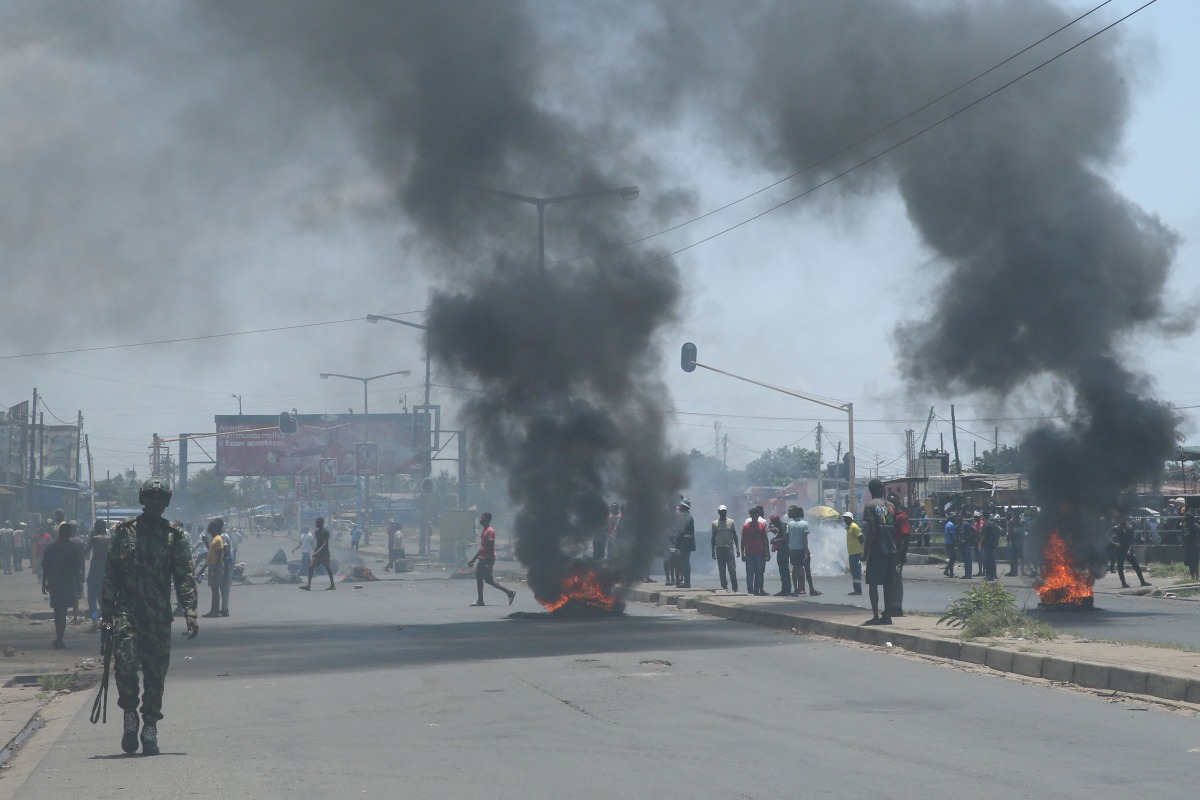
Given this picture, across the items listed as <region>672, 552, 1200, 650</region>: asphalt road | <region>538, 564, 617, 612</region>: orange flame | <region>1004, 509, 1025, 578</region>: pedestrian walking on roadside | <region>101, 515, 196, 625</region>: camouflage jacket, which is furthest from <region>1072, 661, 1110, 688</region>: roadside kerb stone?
<region>1004, 509, 1025, 578</region>: pedestrian walking on roadside

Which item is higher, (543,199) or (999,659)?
(543,199)

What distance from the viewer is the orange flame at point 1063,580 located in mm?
16812

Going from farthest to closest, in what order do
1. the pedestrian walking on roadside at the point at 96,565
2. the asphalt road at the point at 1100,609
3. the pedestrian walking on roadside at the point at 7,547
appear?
1. the pedestrian walking on roadside at the point at 7,547
2. the pedestrian walking on roadside at the point at 96,565
3. the asphalt road at the point at 1100,609

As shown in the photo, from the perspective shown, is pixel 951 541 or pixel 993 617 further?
pixel 951 541

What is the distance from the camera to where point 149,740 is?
692 centimetres

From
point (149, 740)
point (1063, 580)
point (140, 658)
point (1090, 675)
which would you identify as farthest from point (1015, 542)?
point (140, 658)

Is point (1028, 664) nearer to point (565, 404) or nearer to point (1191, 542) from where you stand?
point (565, 404)

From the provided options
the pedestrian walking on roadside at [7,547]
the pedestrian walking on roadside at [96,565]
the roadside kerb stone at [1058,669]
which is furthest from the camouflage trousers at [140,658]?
the pedestrian walking on roadside at [7,547]

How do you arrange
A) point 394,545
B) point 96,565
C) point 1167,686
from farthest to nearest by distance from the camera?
point 394,545, point 96,565, point 1167,686

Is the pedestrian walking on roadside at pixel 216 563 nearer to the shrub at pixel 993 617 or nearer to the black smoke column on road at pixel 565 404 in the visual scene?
the black smoke column on road at pixel 565 404

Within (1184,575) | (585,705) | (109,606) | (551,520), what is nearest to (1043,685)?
(585,705)

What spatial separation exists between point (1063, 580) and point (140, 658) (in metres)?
13.3

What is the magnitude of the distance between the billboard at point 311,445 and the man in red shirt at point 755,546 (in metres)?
34.9

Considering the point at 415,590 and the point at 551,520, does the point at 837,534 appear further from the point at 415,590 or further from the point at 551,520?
the point at 551,520
